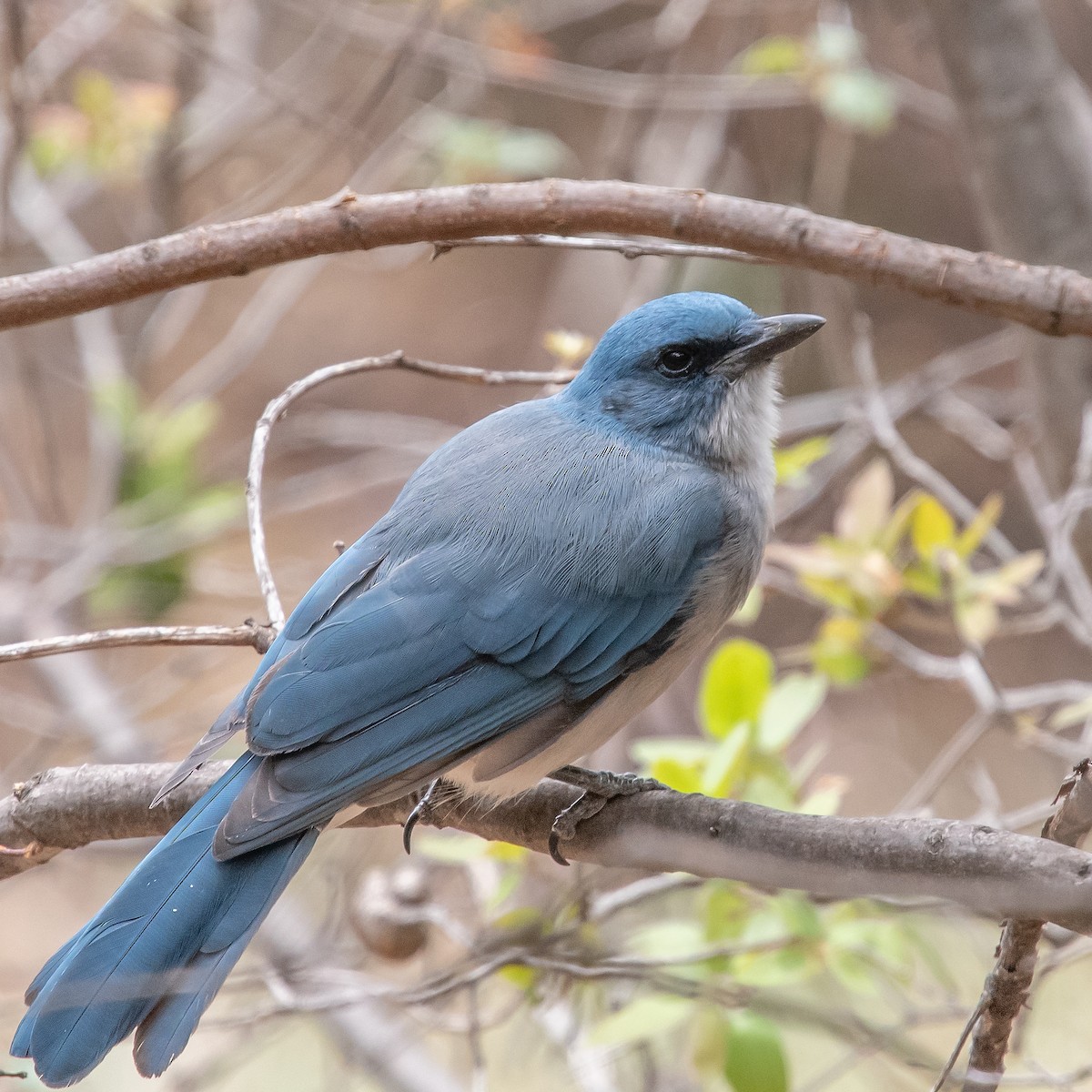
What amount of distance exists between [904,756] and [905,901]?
6.16 meters

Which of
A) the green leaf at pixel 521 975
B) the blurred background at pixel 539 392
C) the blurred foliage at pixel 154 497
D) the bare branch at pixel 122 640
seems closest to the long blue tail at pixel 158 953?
the bare branch at pixel 122 640

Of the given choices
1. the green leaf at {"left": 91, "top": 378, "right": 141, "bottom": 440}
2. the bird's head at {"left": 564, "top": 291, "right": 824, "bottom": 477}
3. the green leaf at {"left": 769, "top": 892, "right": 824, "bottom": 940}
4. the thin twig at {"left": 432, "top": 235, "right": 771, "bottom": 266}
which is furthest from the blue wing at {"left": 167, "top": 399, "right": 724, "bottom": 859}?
the green leaf at {"left": 91, "top": 378, "right": 141, "bottom": 440}

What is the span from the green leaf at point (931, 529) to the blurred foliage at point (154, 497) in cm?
285

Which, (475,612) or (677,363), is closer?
(475,612)

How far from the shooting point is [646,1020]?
2791 mm

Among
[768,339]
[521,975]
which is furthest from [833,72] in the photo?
[521,975]

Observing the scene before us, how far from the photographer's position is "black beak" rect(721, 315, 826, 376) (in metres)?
2.96

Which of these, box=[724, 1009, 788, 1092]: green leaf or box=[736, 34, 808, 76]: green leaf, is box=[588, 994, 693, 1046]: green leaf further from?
box=[736, 34, 808, 76]: green leaf

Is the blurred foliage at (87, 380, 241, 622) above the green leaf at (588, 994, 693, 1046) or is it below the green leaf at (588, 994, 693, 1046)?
above

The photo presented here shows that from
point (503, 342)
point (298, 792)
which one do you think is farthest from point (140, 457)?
point (503, 342)

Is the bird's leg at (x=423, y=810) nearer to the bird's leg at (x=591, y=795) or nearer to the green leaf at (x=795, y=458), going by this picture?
the bird's leg at (x=591, y=795)

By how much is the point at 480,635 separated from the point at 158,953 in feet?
2.87

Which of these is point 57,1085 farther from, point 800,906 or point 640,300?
point 640,300

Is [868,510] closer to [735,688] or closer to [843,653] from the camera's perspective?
[843,653]
